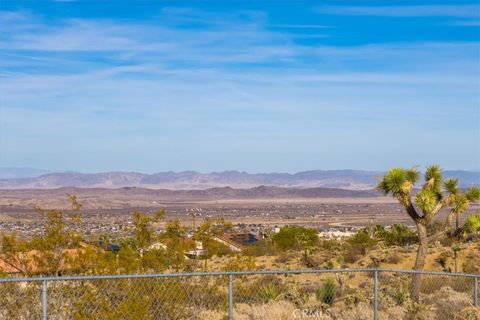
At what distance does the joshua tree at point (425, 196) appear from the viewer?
28.6 metres

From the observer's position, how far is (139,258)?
23891 millimetres

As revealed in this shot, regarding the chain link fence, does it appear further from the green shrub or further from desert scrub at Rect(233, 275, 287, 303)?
the green shrub

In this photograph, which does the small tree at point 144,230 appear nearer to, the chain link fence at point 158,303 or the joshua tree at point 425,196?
the chain link fence at point 158,303

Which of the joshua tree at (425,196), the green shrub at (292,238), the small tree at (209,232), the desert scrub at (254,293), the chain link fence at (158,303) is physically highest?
the joshua tree at (425,196)

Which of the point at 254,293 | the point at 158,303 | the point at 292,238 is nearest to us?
the point at 158,303

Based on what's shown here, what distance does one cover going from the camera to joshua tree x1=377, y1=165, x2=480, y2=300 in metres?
28.6

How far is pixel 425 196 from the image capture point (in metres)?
28.4

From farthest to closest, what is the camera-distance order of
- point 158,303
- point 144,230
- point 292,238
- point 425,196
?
point 292,238 < point 425,196 < point 144,230 < point 158,303

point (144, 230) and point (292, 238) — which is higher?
point (144, 230)

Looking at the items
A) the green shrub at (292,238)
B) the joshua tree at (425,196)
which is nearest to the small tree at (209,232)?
the joshua tree at (425,196)

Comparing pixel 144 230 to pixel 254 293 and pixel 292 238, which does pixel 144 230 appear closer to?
pixel 254 293

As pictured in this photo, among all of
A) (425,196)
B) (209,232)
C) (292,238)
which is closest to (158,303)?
(209,232)

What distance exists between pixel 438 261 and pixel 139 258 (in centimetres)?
2478

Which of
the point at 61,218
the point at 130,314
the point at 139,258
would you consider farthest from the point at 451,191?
the point at 130,314
